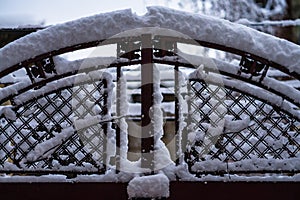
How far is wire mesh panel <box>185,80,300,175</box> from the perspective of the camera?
2.79 meters

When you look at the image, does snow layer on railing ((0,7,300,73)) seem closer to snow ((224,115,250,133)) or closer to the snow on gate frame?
the snow on gate frame

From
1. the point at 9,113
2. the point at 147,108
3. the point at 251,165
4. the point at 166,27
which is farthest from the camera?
the point at 9,113

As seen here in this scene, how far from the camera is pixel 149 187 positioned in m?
2.52

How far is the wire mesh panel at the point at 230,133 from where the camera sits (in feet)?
9.14

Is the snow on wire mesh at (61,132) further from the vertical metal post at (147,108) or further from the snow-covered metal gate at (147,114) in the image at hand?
the vertical metal post at (147,108)

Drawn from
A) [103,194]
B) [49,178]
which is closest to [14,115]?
[49,178]

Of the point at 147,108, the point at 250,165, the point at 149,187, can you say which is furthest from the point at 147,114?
the point at 250,165

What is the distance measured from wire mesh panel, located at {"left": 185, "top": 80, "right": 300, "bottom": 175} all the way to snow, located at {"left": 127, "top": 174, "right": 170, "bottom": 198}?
0.31 metres

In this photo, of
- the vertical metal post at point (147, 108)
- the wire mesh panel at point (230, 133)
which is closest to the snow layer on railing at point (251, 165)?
the wire mesh panel at point (230, 133)

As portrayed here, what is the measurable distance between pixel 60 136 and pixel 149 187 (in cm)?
79

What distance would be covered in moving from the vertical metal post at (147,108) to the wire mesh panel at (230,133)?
11.6 inches

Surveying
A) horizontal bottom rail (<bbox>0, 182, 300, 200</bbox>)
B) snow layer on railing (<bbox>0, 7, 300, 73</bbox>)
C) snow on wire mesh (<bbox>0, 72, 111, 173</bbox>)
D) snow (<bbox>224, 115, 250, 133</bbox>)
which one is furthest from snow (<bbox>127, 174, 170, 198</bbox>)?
snow layer on railing (<bbox>0, 7, 300, 73</bbox>)

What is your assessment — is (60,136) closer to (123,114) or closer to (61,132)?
(61,132)

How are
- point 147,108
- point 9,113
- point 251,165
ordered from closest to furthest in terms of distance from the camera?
point 147,108 < point 251,165 < point 9,113
